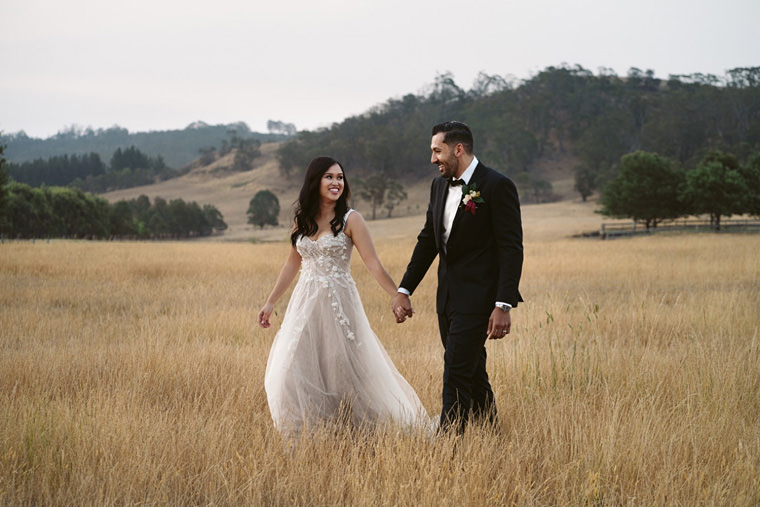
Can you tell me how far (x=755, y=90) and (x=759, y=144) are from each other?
20.2 m

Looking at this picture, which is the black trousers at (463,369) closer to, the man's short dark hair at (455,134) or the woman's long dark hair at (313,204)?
the man's short dark hair at (455,134)

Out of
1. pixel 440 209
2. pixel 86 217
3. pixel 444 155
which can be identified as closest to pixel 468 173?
pixel 444 155

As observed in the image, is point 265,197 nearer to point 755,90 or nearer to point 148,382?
point 755,90

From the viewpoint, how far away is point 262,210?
9694 cm

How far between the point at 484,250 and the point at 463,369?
83cm

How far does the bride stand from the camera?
4.73 meters

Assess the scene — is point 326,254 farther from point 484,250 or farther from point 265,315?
point 484,250

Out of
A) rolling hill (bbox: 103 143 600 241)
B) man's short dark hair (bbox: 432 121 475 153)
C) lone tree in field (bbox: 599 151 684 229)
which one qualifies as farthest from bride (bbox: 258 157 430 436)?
lone tree in field (bbox: 599 151 684 229)

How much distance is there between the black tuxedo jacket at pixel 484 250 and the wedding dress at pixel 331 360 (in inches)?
34.2

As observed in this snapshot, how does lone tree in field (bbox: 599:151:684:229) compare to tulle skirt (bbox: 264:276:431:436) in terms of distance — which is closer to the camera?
tulle skirt (bbox: 264:276:431:436)

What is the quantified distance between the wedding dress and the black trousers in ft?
1.33

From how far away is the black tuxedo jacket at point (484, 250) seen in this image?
4113 mm

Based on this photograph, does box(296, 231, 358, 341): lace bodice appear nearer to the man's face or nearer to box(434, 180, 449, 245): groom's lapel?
box(434, 180, 449, 245): groom's lapel

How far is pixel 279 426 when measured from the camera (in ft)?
15.0
